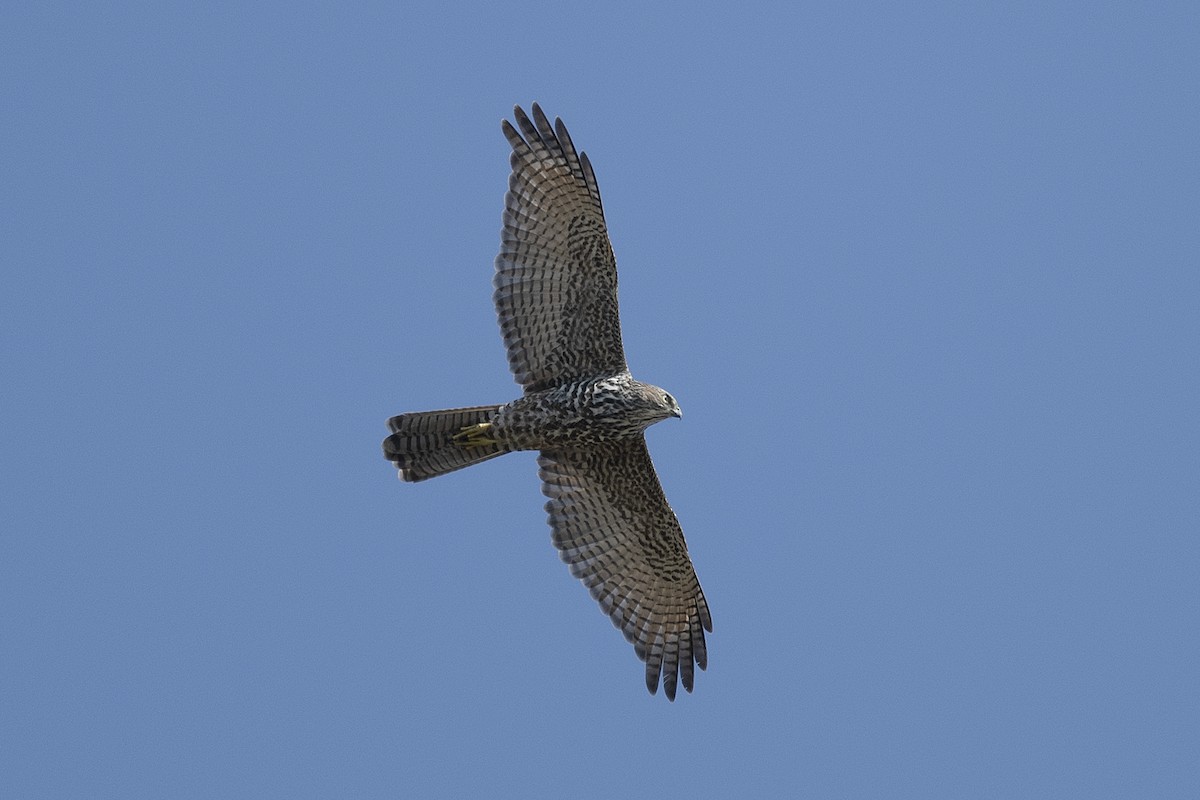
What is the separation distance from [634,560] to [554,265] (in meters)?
3.01

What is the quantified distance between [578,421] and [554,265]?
1.38m

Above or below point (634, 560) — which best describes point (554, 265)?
above

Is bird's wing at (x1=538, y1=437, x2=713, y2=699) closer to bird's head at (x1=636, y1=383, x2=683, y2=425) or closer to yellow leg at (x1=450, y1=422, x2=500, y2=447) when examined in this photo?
yellow leg at (x1=450, y1=422, x2=500, y2=447)

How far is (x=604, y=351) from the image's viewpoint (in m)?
16.6

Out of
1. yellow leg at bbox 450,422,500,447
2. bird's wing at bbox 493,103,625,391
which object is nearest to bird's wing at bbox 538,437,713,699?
yellow leg at bbox 450,422,500,447

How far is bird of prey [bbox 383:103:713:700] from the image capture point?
53.5 ft

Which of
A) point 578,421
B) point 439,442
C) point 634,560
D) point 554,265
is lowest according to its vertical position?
point 634,560

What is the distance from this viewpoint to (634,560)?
1756cm

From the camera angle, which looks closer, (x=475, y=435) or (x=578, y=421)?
(x=578, y=421)

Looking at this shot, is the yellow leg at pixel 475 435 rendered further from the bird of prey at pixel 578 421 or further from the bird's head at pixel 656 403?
the bird's head at pixel 656 403

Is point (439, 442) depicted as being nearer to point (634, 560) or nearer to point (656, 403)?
point (656, 403)

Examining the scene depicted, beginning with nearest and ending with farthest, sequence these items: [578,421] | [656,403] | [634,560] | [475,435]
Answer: [656,403], [578,421], [475,435], [634,560]

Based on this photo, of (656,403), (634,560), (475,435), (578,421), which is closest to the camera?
(656,403)

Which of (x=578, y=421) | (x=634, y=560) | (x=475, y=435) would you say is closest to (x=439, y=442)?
(x=475, y=435)
